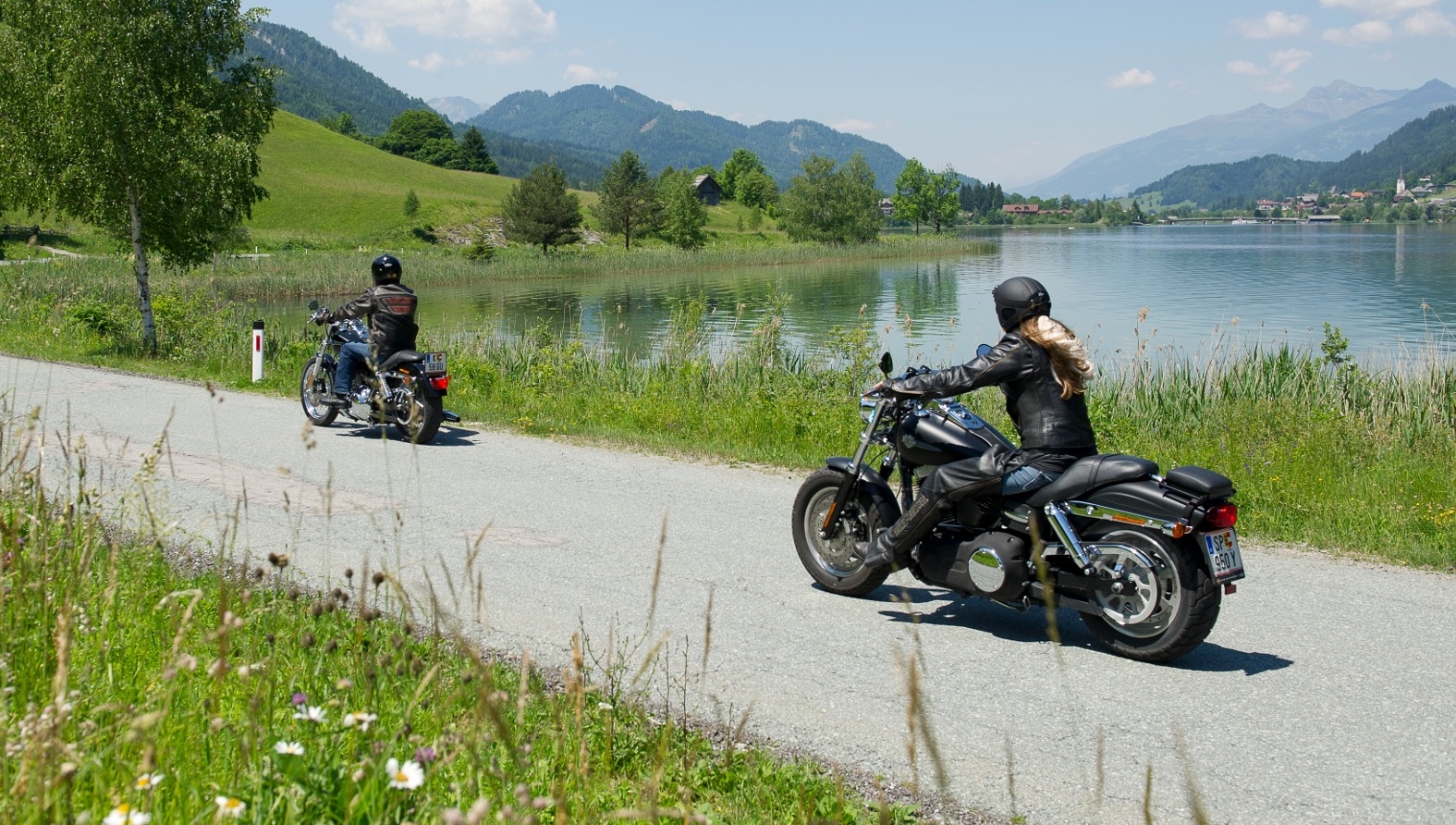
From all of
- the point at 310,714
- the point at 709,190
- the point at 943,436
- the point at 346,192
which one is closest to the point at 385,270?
the point at 943,436

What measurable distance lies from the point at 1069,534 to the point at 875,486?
3.87 ft

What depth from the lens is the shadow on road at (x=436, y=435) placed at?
37.7 ft

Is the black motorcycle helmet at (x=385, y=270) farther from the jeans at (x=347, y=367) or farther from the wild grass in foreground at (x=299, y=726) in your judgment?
the wild grass in foreground at (x=299, y=726)

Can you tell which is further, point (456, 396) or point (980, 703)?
point (456, 396)

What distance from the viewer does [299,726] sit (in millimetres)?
3352

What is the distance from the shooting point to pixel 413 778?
87.7 inches

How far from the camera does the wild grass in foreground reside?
2.36 m

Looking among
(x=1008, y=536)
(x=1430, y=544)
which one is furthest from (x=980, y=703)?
(x=1430, y=544)

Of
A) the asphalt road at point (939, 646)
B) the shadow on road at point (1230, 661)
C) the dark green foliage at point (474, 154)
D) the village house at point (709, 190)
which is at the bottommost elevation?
the shadow on road at point (1230, 661)

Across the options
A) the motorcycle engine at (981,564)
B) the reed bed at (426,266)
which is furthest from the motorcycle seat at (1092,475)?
the reed bed at (426,266)

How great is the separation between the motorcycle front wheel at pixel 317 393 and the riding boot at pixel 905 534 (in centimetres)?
844

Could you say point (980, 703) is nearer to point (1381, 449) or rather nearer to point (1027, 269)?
point (1381, 449)

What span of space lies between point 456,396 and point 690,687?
33.6ft

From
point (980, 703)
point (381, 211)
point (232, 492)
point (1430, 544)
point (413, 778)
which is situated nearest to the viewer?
point (413, 778)
